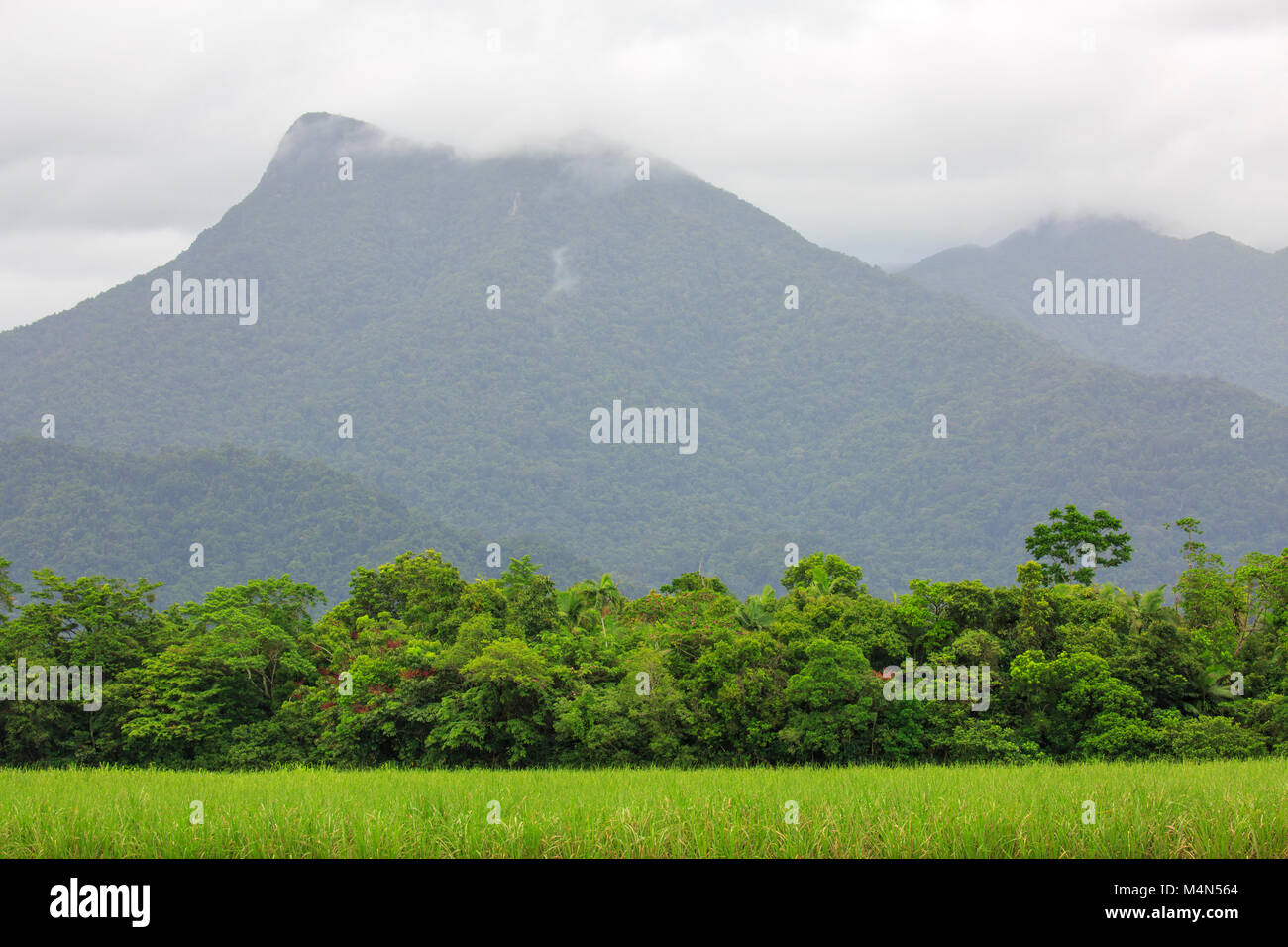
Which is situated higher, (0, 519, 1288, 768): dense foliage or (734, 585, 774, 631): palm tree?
(734, 585, 774, 631): palm tree

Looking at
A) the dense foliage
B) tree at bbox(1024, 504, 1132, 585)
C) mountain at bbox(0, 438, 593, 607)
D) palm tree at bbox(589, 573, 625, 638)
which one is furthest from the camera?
mountain at bbox(0, 438, 593, 607)

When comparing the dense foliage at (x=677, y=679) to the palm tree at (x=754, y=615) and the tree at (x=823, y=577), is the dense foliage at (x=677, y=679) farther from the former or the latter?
the tree at (x=823, y=577)

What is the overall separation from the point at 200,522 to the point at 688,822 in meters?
153

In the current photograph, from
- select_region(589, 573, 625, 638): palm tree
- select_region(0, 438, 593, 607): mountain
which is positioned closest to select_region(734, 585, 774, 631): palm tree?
select_region(589, 573, 625, 638): palm tree

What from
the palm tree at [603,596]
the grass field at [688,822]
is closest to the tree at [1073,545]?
the palm tree at [603,596]

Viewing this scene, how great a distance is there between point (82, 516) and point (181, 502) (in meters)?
12.6

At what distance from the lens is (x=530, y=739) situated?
34.9 m

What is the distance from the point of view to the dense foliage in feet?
112

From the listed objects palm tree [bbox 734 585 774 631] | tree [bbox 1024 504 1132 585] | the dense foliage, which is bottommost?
the dense foliage

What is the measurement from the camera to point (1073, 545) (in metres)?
52.5

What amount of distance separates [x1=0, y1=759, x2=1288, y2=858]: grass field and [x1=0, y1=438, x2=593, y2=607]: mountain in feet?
394

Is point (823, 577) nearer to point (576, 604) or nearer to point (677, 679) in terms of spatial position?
point (576, 604)

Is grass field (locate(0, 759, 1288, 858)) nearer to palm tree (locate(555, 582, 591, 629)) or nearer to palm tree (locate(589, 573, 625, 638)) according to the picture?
palm tree (locate(555, 582, 591, 629))

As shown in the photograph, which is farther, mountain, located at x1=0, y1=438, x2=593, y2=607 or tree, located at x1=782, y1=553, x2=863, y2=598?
mountain, located at x1=0, y1=438, x2=593, y2=607
